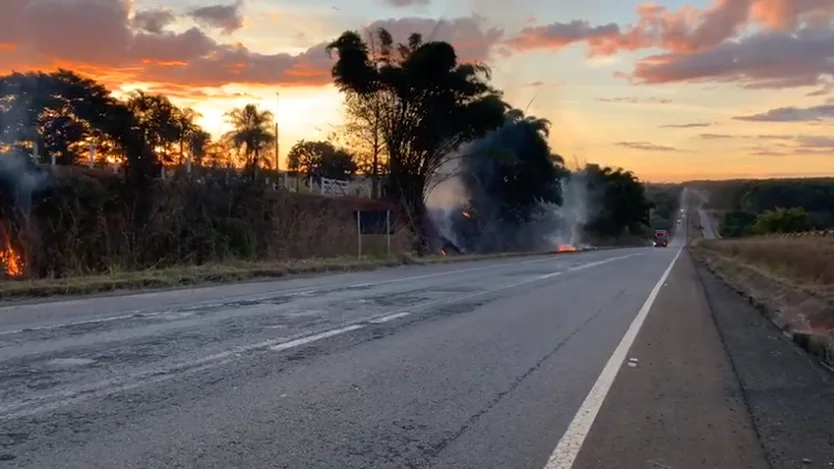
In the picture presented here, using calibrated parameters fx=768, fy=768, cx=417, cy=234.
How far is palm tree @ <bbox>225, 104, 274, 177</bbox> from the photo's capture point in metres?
55.9

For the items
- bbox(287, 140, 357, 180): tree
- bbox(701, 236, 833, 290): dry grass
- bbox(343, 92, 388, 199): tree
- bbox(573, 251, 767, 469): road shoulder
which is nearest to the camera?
bbox(573, 251, 767, 469): road shoulder

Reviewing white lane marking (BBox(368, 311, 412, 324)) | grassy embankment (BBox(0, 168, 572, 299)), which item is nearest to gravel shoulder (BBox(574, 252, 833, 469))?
white lane marking (BBox(368, 311, 412, 324))

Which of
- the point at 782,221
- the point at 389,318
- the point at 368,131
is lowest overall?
the point at 389,318

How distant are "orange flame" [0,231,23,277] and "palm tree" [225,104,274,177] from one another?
36.4 meters

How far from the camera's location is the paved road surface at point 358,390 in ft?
15.6

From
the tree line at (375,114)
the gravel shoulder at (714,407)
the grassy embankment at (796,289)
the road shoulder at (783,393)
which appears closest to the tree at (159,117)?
the tree line at (375,114)

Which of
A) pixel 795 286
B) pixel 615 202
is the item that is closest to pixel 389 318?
pixel 795 286

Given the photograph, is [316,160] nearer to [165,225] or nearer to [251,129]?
[251,129]

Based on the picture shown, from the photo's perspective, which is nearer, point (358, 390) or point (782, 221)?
point (358, 390)

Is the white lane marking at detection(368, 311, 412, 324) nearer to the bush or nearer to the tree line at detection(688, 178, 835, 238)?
the bush

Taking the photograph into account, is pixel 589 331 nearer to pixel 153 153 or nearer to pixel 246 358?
pixel 246 358

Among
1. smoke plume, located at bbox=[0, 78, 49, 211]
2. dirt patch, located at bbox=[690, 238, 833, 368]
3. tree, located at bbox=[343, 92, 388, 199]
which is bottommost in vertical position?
dirt patch, located at bbox=[690, 238, 833, 368]

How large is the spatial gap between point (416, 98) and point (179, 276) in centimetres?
2549

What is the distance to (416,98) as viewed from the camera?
41.2 meters
